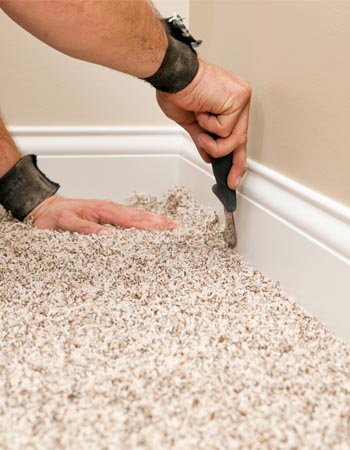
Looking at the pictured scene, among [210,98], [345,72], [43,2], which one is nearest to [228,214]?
[210,98]

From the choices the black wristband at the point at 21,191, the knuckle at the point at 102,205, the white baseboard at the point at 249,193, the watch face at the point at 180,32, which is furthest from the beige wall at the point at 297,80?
the black wristband at the point at 21,191

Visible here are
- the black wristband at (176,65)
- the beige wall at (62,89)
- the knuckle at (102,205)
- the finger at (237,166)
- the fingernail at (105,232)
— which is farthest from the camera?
the beige wall at (62,89)

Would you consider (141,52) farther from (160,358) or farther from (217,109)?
(160,358)

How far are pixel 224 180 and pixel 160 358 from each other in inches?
18.2

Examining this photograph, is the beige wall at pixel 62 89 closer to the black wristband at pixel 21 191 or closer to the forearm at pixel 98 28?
the black wristband at pixel 21 191

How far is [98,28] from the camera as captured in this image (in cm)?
78

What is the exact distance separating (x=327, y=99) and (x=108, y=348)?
0.52 m

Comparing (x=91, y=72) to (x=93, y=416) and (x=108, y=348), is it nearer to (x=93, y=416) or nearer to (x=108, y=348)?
(x=108, y=348)

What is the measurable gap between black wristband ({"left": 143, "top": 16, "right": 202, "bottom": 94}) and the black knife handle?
0.14 m

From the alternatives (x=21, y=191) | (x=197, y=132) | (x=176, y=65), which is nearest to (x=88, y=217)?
(x=21, y=191)

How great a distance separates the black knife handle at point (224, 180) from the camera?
3.41ft

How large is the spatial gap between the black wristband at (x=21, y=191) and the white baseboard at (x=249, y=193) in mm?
185

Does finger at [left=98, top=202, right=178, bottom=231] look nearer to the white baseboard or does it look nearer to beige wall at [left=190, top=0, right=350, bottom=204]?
the white baseboard

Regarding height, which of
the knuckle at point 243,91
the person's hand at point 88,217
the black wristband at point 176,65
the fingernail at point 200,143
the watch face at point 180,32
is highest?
the watch face at point 180,32
